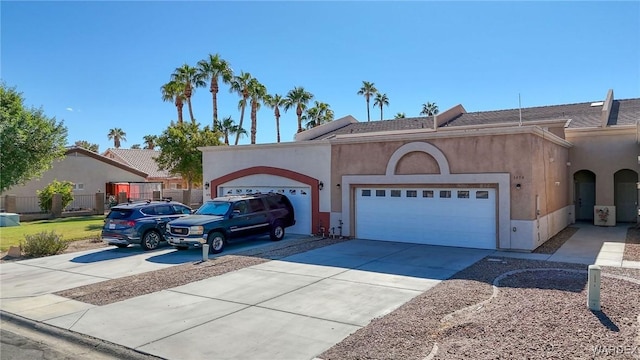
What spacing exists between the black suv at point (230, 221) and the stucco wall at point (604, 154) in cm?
1510

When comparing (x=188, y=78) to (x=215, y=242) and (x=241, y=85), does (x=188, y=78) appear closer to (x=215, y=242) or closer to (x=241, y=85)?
(x=241, y=85)

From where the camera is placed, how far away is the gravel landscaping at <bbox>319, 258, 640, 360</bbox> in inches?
243

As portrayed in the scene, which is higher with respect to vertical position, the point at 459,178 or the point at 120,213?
the point at 459,178

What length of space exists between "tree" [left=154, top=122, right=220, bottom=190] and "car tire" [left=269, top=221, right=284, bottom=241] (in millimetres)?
15269

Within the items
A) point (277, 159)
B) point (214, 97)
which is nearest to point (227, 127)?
point (214, 97)

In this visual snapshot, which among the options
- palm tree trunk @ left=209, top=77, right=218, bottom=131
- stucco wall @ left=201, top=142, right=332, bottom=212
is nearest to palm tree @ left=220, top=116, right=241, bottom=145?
palm tree trunk @ left=209, top=77, right=218, bottom=131

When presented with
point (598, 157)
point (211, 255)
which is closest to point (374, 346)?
point (211, 255)

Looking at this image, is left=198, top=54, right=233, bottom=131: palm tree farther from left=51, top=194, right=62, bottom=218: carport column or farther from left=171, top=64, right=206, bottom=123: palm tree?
left=51, top=194, right=62, bottom=218: carport column

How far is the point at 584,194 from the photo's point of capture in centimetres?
2419

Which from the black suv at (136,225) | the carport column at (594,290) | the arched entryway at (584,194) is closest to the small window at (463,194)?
the carport column at (594,290)

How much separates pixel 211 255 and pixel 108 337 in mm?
7630

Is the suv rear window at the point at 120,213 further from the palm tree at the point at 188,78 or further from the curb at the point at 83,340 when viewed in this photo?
the palm tree at the point at 188,78

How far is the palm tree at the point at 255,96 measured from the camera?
50000 mm

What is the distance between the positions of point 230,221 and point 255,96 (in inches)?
1453
